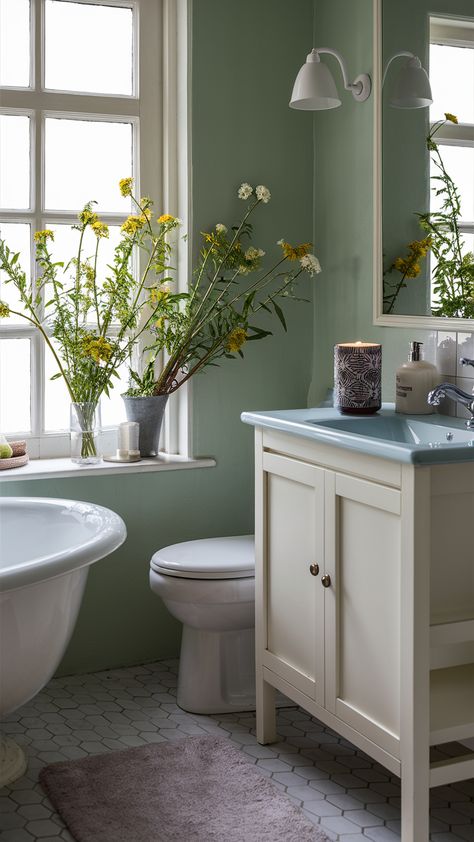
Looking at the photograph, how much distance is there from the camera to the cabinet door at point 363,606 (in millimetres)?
2082

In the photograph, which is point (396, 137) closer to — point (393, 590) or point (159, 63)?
point (159, 63)

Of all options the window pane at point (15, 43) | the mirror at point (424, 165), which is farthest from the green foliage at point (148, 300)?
the window pane at point (15, 43)

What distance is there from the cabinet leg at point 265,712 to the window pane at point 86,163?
1676mm

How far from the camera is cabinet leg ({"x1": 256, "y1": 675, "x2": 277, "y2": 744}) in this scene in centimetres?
268

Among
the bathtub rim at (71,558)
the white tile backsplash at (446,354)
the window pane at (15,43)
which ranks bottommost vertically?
the bathtub rim at (71,558)

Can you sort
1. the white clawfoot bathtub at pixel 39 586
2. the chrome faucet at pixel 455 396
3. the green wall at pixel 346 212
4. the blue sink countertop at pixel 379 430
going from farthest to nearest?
the green wall at pixel 346 212, the chrome faucet at pixel 455 396, the white clawfoot bathtub at pixel 39 586, the blue sink countertop at pixel 379 430

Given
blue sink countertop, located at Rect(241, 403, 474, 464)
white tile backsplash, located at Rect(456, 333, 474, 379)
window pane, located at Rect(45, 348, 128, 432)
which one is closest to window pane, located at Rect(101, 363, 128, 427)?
window pane, located at Rect(45, 348, 128, 432)

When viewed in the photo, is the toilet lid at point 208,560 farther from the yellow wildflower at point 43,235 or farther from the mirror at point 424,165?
the yellow wildflower at point 43,235

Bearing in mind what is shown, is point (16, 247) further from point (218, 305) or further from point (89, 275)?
point (218, 305)

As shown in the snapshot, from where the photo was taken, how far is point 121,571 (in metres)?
3.23

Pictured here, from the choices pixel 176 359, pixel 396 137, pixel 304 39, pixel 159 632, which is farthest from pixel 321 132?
pixel 159 632

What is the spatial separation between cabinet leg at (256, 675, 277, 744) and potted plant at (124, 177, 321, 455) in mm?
962

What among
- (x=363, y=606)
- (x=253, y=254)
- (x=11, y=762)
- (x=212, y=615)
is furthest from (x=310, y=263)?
(x=11, y=762)

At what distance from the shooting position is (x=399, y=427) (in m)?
2.61
